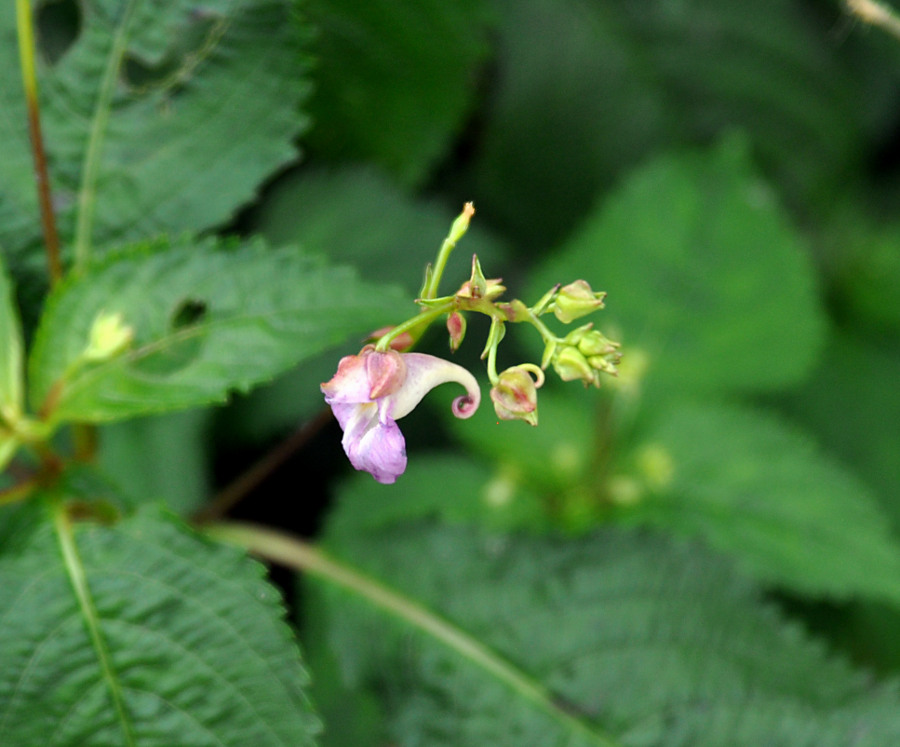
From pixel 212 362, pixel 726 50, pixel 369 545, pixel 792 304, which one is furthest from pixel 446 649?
pixel 726 50

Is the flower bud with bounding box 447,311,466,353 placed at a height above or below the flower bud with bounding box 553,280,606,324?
below

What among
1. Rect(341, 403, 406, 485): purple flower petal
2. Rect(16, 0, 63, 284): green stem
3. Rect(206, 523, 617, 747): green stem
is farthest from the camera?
Rect(206, 523, 617, 747): green stem

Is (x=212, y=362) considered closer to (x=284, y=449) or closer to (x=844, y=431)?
(x=284, y=449)

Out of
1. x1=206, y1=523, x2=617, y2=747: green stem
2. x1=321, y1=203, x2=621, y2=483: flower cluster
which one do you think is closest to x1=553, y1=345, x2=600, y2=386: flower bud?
x1=321, y1=203, x2=621, y2=483: flower cluster

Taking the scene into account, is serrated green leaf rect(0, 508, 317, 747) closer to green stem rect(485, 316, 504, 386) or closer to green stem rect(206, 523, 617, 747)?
green stem rect(206, 523, 617, 747)

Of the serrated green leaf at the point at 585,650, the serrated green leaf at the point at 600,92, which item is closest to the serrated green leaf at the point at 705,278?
the serrated green leaf at the point at 600,92

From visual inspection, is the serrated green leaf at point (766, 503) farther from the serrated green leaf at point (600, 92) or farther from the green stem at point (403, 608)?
the serrated green leaf at point (600, 92)
